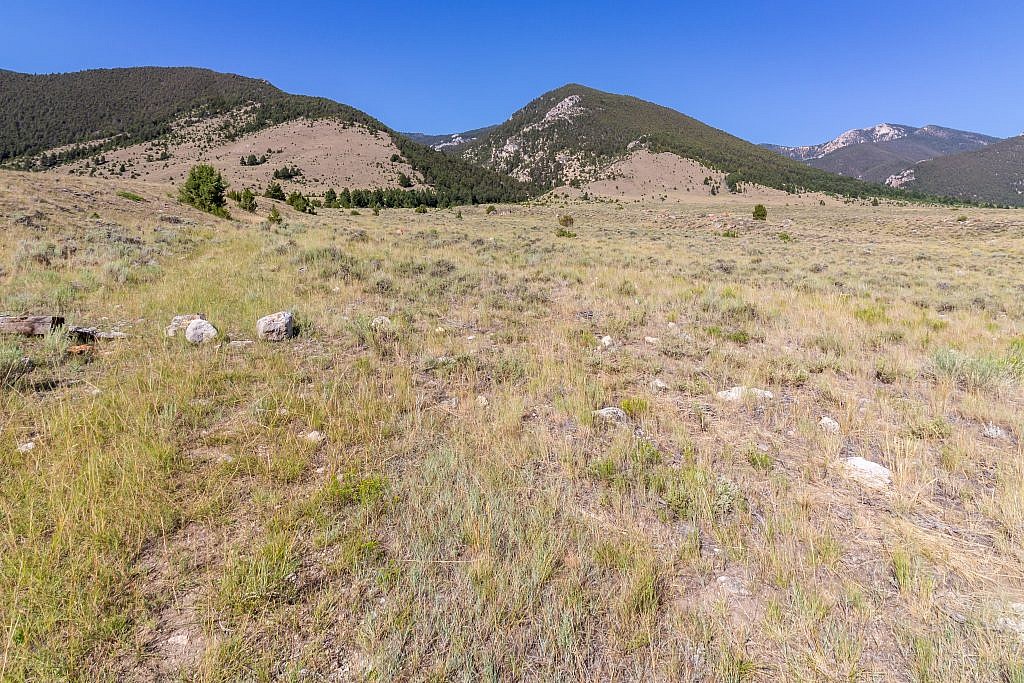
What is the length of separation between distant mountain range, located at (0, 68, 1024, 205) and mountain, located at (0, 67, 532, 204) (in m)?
0.66

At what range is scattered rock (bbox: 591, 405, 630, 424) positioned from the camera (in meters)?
4.05

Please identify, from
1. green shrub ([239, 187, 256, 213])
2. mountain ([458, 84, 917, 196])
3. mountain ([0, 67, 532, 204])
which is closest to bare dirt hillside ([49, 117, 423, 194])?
mountain ([0, 67, 532, 204])

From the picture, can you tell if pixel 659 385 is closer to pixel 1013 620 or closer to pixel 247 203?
pixel 1013 620

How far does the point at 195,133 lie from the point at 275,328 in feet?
592

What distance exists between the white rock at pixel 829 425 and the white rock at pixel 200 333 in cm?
749

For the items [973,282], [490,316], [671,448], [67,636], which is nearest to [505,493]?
[671,448]

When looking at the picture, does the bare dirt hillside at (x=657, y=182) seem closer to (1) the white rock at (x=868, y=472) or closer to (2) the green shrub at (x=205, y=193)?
(2) the green shrub at (x=205, y=193)

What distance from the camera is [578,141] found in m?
161

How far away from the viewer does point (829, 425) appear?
157 inches

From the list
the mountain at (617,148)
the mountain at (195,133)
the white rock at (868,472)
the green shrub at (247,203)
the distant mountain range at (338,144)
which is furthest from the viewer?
the mountain at (617,148)

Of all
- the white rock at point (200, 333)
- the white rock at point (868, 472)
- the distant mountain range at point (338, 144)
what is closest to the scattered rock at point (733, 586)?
the white rock at point (868, 472)

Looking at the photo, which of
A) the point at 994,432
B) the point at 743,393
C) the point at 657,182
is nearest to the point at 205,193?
the point at 743,393

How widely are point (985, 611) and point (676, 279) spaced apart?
11.0m

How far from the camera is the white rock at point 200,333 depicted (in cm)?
549
